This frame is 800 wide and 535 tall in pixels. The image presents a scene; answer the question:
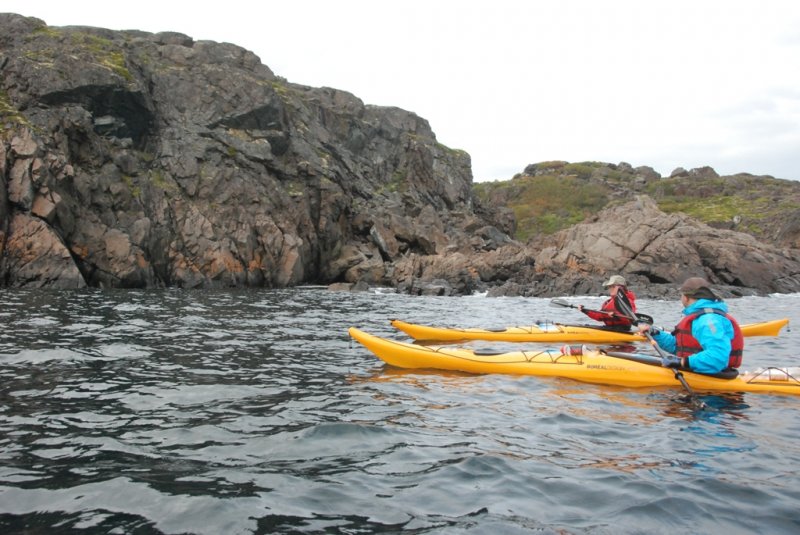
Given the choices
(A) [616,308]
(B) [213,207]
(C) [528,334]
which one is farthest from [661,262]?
(B) [213,207]

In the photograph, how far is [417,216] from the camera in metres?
54.0

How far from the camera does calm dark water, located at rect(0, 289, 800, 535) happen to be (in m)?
3.99

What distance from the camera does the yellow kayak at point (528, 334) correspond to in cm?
1383

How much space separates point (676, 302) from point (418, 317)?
55.8ft

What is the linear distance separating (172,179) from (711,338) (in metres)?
34.1

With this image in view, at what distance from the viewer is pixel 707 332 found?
8.27 metres

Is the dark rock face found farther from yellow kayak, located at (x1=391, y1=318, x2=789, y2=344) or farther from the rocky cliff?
yellow kayak, located at (x1=391, y1=318, x2=789, y2=344)

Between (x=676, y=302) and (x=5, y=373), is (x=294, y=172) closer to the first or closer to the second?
(x=676, y=302)

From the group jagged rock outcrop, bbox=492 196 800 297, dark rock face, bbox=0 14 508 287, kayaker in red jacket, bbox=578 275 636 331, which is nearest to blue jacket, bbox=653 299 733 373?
kayaker in red jacket, bbox=578 275 636 331

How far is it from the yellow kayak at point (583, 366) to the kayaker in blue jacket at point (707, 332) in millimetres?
266

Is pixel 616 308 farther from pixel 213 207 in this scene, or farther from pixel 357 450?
pixel 213 207

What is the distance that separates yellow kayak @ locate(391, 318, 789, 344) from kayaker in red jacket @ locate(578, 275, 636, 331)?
26 cm

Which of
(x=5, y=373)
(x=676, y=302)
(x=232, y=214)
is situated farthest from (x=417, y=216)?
(x=5, y=373)

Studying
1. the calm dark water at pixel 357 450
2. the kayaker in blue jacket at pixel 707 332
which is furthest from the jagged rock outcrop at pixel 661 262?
the calm dark water at pixel 357 450
